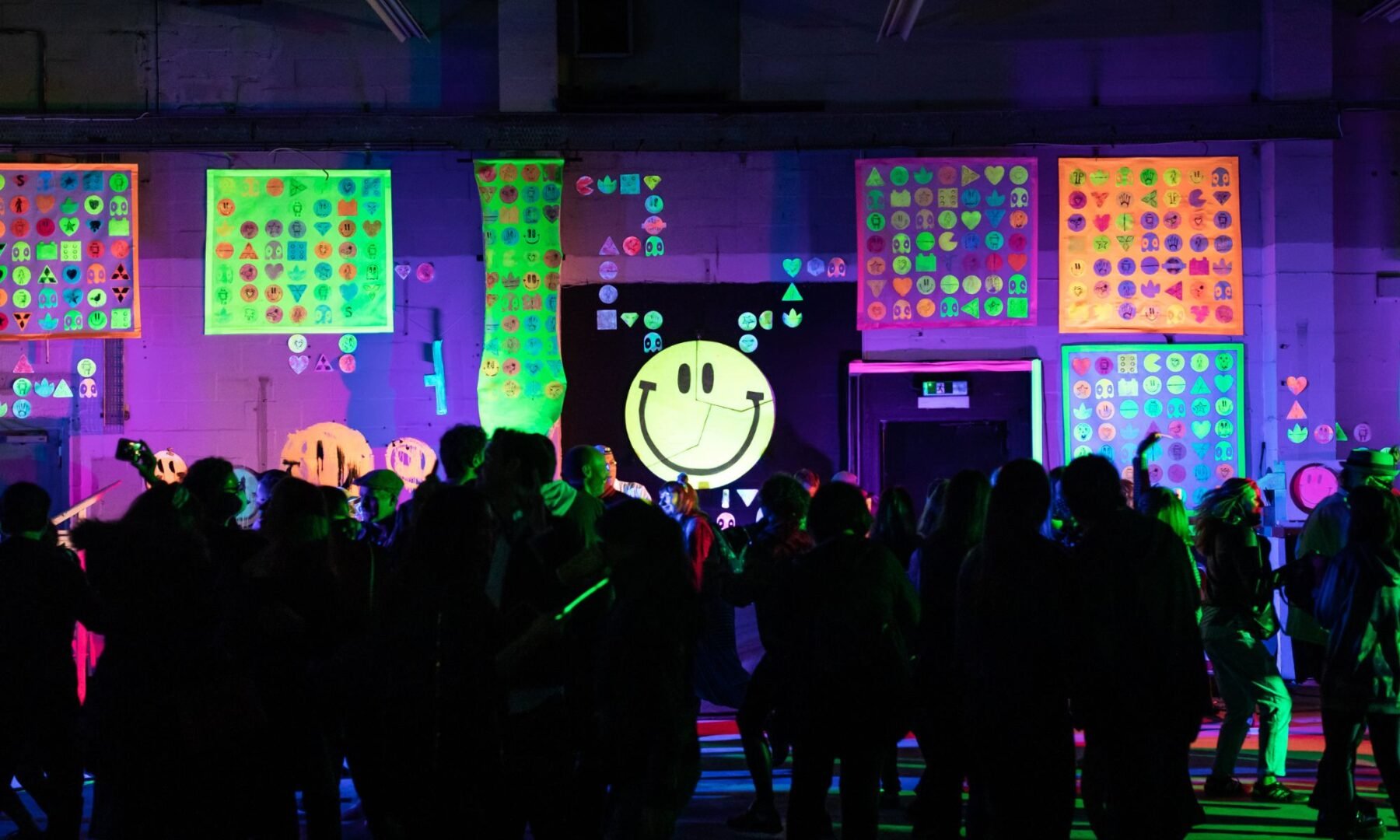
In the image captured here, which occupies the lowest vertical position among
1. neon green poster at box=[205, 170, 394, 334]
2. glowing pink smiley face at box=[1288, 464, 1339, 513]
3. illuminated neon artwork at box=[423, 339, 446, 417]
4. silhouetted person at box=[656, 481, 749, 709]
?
silhouetted person at box=[656, 481, 749, 709]

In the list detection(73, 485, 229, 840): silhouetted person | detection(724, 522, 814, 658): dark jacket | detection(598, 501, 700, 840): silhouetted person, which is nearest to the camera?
Result: detection(73, 485, 229, 840): silhouetted person

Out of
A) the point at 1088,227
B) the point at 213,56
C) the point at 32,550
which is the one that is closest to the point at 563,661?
the point at 32,550

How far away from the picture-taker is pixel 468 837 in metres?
3.39

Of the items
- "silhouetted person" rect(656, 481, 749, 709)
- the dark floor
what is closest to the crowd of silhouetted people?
the dark floor

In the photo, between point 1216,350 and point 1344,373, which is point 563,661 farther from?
point 1344,373

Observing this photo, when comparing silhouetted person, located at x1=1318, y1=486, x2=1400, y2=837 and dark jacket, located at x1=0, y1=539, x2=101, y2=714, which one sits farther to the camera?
silhouetted person, located at x1=1318, y1=486, x2=1400, y2=837

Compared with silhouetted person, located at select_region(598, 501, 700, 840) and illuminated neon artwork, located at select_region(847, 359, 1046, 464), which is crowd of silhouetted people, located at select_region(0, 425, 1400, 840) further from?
illuminated neon artwork, located at select_region(847, 359, 1046, 464)

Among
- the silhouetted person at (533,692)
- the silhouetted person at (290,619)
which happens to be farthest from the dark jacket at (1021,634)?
the silhouetted person at (290,619)

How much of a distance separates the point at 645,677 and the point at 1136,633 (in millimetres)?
1566

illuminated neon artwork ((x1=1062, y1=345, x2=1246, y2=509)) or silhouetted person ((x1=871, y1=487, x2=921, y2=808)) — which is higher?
illuminated neon artwork ((x1=1062, y1=345, x2=1246, y2=509))

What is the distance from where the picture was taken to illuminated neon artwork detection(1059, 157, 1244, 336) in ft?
32.0

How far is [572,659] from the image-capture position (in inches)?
155

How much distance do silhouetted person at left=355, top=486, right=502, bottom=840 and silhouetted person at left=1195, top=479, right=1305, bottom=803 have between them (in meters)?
3.90

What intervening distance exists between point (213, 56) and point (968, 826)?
8719mm
